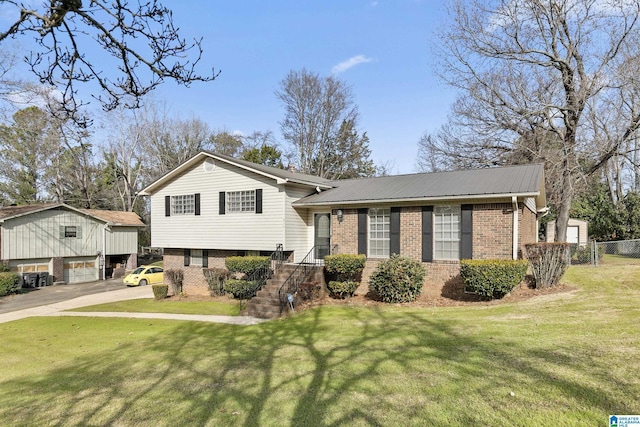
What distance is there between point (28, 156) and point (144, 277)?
1913cm

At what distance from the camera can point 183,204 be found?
17.9 meters

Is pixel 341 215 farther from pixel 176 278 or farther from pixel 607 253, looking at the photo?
pixel 607 253

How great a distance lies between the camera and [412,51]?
16.6 m

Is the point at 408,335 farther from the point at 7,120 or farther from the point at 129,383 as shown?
the point at 7,120

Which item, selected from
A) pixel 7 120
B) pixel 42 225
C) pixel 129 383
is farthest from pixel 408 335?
pixel 42 225

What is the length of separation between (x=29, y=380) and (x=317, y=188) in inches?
454

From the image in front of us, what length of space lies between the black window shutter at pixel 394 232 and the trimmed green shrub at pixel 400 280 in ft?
3.95

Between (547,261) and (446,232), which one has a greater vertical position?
(446,232)

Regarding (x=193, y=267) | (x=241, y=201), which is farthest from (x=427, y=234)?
(x=193, y=267)

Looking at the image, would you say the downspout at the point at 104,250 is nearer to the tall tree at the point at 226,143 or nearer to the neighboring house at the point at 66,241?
the neighboring house at the point at 66,241

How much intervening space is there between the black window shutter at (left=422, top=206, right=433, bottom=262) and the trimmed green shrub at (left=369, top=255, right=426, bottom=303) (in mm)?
788

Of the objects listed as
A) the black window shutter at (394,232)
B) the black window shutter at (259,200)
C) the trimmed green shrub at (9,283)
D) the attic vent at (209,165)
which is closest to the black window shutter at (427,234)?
the black window shutter at (394,232)

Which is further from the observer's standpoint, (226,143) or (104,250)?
(226,143)

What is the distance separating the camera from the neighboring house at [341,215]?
1196cm
